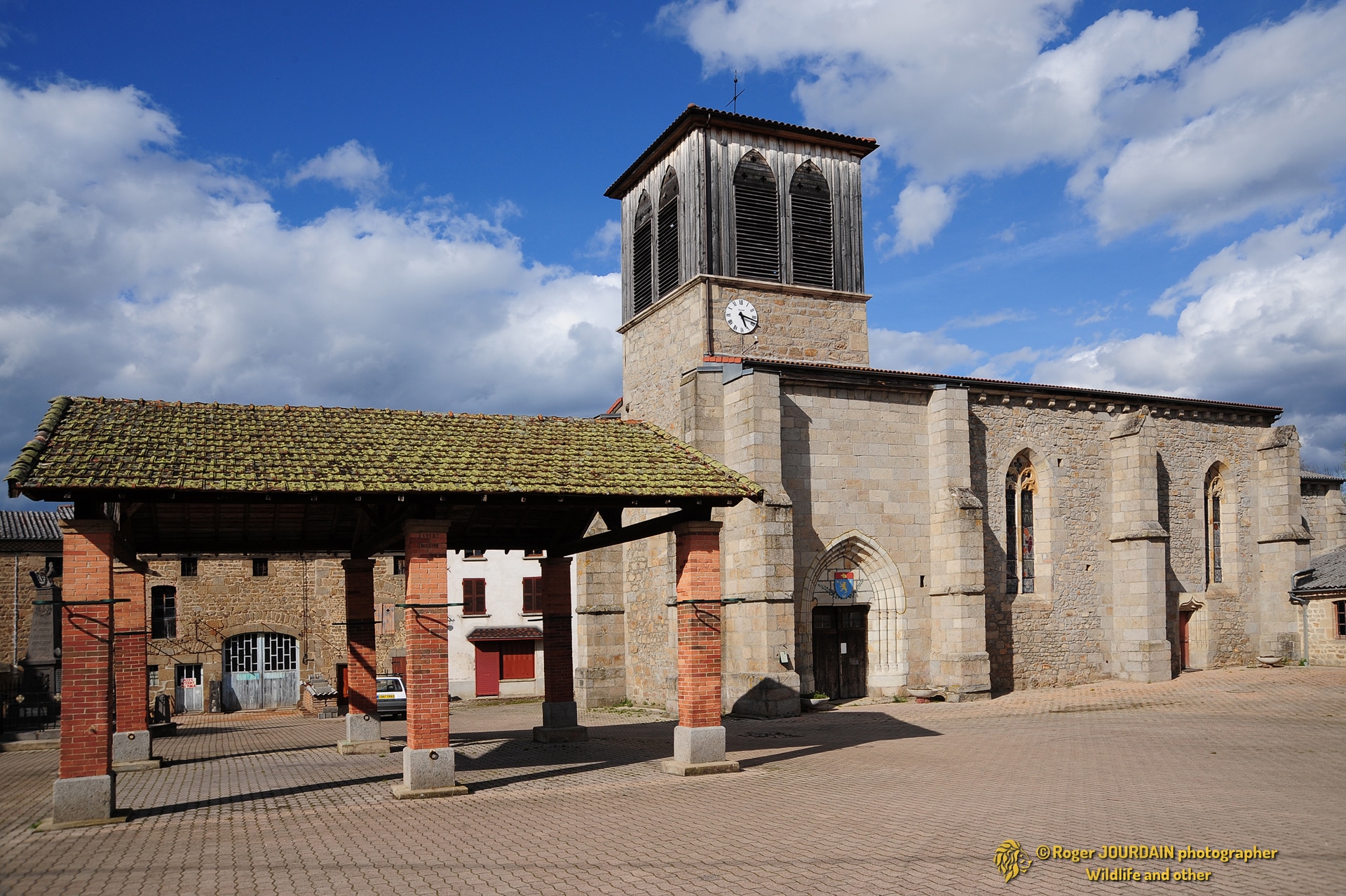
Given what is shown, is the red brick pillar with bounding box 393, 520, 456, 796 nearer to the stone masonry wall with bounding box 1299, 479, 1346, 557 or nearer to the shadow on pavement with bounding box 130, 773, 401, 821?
the shadow on pavement with bounding box 130, 773, 401, 821

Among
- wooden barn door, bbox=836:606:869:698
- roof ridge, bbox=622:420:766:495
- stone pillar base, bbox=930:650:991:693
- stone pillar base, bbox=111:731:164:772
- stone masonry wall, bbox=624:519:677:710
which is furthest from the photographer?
stone masonry wall, bbox=624:519:677:710

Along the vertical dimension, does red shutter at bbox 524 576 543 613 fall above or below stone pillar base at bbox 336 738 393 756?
above

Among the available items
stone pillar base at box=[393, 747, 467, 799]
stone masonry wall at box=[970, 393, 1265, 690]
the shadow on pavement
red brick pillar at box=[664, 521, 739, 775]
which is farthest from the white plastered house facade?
stone pillar base at box=[393, 747, 467, 799]

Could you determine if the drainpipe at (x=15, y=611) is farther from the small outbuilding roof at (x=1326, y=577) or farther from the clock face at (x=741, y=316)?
the small outbuilding roof at (x=1326, y=577)

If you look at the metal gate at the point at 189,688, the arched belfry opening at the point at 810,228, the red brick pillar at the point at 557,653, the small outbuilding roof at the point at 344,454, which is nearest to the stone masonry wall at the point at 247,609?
the metal gate at the point at 189,688

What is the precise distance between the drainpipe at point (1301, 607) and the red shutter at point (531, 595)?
79.0 feet

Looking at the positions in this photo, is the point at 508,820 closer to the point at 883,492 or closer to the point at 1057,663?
the point at 883,492

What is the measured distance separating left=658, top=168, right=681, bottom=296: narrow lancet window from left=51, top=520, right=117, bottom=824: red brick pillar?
669 inches

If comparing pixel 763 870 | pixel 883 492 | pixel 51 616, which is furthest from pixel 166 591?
pixel 763 870

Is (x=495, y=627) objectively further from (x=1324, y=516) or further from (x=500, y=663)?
(x=1324, y=516)

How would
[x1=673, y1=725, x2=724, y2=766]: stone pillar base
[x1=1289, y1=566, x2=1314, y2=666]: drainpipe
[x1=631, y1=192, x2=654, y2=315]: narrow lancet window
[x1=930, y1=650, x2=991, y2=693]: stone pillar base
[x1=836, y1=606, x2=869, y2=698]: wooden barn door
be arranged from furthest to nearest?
[x1=631, y1=192, x2=654, y2=315]: narrow lancet window, [x1=1289, y1=566, x2=1314, y2=666]: drainpipe, [x1=836, y1=606, x2=869, y2=698]: wooden barn door, [x1=930, y1=650, x2=991, y2=693]: stone pillar base, [x1=673, y1=725, x2=724, y2=766]: stone pillar base

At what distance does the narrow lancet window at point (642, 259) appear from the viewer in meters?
27.0

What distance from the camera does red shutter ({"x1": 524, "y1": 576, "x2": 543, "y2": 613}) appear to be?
36125 millimetres

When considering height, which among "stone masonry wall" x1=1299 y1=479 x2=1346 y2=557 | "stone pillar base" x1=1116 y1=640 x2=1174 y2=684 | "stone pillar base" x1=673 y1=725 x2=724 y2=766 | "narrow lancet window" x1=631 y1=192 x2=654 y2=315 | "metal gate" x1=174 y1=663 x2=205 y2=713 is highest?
"narrow lancet window" x1=631 y1=192 x2=654 y2=315
